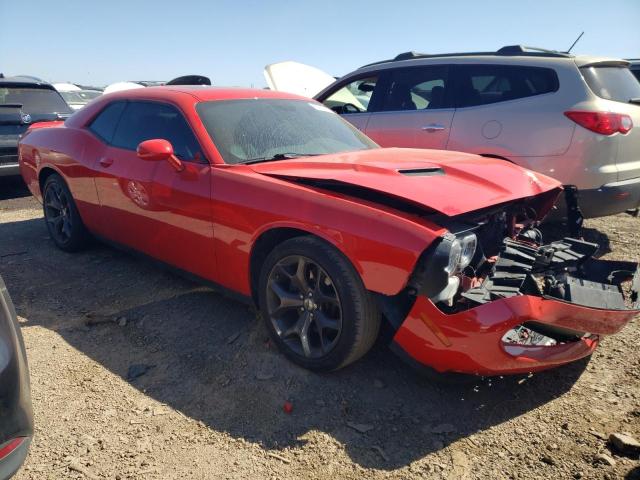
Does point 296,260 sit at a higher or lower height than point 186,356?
higher

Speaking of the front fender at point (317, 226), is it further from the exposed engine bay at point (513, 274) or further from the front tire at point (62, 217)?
the front tire at point (62, 217)

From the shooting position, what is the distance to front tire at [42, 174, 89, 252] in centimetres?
439

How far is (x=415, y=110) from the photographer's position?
16.8ft

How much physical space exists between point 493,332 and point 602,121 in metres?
2.87

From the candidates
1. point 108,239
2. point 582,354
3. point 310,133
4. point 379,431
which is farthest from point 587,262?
point 108,239

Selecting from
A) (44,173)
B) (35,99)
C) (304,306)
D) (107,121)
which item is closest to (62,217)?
(44,173)

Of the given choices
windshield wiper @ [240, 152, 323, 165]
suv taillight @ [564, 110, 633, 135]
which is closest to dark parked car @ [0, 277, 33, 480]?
windshield wiper @ [240, 152, 323, 165]

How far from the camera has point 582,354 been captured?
237 cm

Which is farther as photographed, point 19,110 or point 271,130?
point 19,110

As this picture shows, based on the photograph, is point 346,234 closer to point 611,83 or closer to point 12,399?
point 12,399

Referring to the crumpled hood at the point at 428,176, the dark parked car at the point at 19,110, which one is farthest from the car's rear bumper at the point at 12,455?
the dark parked car at the point at 19,110

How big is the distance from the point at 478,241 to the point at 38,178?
430 cm

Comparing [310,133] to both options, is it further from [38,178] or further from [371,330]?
[38,178]

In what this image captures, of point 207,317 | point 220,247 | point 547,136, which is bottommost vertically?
point 207,317
